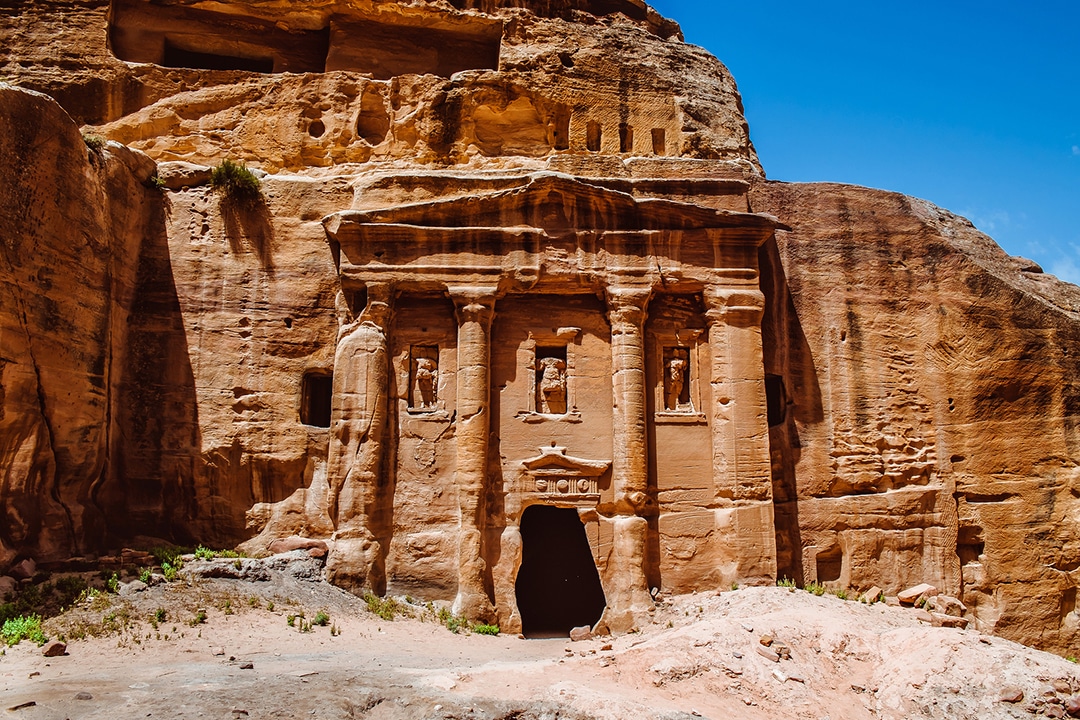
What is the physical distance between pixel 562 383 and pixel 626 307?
1658mm

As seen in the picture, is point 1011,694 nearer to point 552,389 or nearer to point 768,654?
point 768,654

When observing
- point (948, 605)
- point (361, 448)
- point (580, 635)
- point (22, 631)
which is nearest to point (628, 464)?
point (580, 635)

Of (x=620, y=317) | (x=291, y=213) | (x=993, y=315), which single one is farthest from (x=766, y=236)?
(x=291, y=213)

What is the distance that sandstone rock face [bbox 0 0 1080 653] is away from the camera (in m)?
13.9

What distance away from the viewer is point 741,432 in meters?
14.5

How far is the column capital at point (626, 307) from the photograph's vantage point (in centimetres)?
1480

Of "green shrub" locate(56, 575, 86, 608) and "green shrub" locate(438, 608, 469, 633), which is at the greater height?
"green shrub" locate(56, 575, 86, 608)

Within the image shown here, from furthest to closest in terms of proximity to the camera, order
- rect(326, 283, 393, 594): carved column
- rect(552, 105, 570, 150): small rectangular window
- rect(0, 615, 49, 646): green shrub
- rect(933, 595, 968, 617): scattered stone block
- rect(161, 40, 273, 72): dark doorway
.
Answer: rect(161, 40, 273, 72): dark doorway → rect(552, 105, 570, 150): small rectangular window → rect(933, 595, 968, 617): scattered stone block → rect(326, 283, 393, 594): carved column → rect(0, 615, 49, 646): green shrub

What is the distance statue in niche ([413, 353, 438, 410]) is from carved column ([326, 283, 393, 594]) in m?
0.49

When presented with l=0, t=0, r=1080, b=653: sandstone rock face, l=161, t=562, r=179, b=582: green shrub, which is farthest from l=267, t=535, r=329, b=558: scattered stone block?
l=161, t=562, r=179, b=582: green shrub

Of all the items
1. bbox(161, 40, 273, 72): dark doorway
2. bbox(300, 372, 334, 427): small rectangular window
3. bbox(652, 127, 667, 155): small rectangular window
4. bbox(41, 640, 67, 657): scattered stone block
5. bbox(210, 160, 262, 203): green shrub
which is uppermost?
bbox(161, 40, 273, 72): dark doorway

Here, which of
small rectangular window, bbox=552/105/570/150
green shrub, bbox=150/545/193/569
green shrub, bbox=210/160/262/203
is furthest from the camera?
small rectangular window, bbox=552/105/570/150

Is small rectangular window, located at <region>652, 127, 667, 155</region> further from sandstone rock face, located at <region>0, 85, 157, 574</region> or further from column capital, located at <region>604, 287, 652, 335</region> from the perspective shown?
sandstone rock face, located at <region>0, 85, 157, 574</region>

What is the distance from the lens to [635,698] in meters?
9.20
